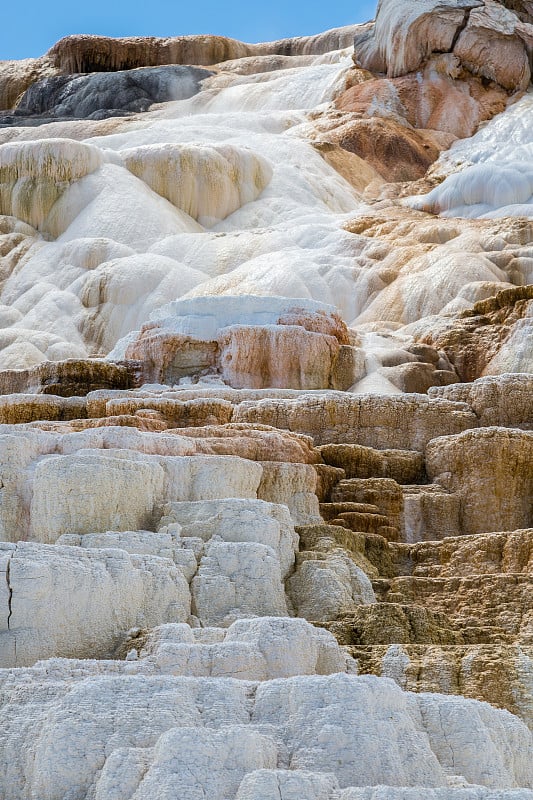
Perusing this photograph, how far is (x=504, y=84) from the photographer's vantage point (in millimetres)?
34656

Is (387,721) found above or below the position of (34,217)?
below

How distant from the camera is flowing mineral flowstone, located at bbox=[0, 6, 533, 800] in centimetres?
630

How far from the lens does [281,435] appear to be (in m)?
12.3

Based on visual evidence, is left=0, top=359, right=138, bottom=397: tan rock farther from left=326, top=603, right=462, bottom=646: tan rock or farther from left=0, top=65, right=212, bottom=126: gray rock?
left=0, top=65, right=212, bottom=126: gray rock

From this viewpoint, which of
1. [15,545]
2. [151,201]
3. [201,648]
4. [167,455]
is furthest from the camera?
[151,201]

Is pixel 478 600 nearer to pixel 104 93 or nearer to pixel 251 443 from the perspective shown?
pixel 251 443

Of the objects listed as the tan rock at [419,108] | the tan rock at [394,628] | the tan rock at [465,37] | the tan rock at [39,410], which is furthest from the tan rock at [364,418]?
the tan rock at [465,37]

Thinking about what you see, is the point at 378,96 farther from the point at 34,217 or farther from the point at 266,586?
the point at 266,586

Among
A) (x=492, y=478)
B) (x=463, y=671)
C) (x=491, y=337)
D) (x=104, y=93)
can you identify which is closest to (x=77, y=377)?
(x=491, y=337)

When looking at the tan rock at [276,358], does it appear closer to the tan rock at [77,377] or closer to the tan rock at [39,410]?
the tan rock at [77,377]

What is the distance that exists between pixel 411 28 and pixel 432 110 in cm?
224

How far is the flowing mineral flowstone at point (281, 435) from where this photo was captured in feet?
20.7

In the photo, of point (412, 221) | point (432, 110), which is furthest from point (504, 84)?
point (412, 221)

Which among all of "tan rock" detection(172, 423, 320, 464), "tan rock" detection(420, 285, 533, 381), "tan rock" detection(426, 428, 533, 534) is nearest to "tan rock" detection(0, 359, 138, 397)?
"tan rock" detection(420, 285, 533, 381)
